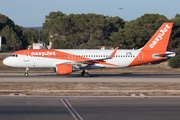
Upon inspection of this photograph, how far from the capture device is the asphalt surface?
35.1ft

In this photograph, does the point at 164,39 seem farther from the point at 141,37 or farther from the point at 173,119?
the point at 141,37

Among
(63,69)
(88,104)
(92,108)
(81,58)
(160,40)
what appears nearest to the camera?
(92,108)

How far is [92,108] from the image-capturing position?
12.3 meters

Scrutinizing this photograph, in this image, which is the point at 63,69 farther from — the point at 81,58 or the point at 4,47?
the point at 4,47

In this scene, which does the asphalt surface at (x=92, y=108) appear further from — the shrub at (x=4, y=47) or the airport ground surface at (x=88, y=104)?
the shrub at (x=4, y=47)

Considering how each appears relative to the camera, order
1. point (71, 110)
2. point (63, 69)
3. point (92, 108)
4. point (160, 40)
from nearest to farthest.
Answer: point (71, 110), point (92, 108), point (63, 69), point (160, 40)

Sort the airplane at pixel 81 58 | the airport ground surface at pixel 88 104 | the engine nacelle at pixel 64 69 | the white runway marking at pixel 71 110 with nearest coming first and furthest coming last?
the white runway marking at pixel 71 110 < the airport ground surface at pixel 88 104 < the engine nacelle at pixel 64 69 < the airplane at pixel 81 58

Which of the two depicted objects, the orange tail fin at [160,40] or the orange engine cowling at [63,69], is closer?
the orange engine cowling at [63,69]

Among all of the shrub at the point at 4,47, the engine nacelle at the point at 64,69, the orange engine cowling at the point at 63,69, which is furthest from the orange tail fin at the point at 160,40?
the shrub at the point at 4,47

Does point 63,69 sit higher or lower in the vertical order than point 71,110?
higher

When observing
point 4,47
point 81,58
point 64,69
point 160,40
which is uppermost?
point 160,40

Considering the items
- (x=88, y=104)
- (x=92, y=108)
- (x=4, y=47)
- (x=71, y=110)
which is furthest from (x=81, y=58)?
(x=4, y=47)

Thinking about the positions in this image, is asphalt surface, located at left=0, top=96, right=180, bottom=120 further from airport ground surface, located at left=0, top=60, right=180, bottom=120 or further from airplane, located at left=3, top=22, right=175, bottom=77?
airplane, located at left=3, top=22, right=175, bottom=77

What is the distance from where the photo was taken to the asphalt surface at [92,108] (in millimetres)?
10688
